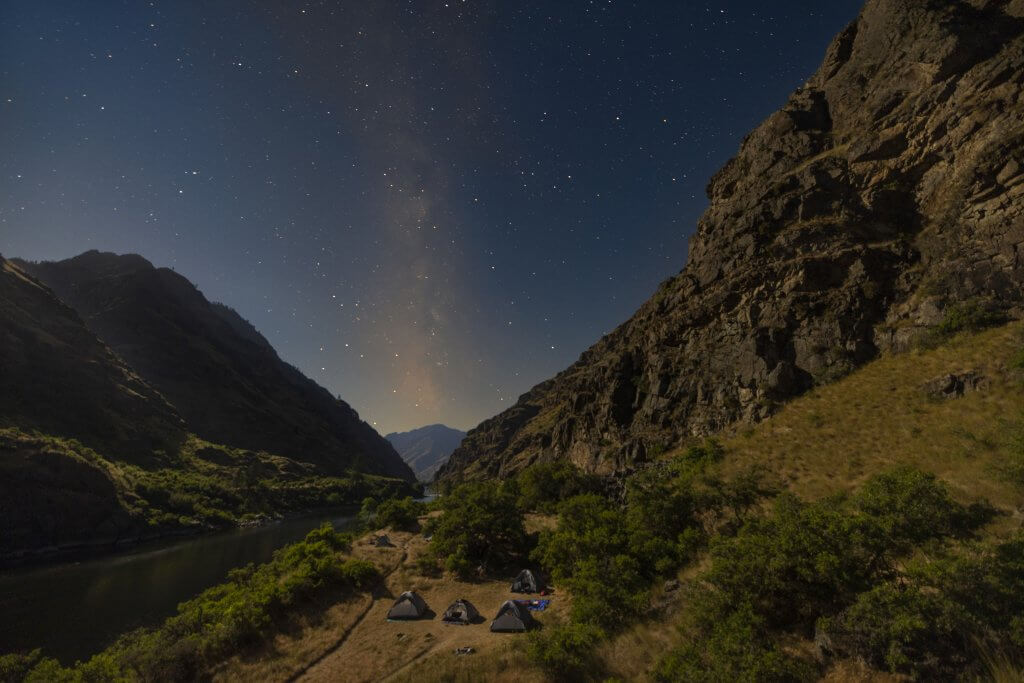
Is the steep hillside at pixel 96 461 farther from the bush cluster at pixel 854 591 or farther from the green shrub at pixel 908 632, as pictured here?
the green shrub at pixel 908 632

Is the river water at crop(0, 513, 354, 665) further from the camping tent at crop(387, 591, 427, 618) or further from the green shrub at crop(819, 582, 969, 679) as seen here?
the green shrub at crop(819, 582, 969, 679)

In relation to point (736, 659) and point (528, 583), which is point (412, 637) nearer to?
point (528, 583)

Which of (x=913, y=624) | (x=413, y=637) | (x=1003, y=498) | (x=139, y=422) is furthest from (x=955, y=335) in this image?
(x=139, y=422)

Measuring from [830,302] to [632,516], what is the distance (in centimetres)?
3117

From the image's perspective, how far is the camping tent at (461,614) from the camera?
25773mm

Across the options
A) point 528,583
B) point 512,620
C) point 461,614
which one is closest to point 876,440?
point 528,583

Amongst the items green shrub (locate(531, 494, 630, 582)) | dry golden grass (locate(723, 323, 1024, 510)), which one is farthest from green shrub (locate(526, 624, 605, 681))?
dry golden grass (locate(723, 323, 1024, 510))

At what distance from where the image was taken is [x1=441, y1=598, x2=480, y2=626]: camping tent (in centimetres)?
2577

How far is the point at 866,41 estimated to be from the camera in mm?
54562

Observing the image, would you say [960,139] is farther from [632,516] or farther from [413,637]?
[413,637]

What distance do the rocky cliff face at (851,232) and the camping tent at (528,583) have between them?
19964mm

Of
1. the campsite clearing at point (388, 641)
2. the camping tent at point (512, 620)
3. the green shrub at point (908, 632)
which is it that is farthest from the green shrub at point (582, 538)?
the green shrub at point (908, 632)

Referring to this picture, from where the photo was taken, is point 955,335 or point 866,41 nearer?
point 955,335

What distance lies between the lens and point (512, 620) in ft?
78.5
